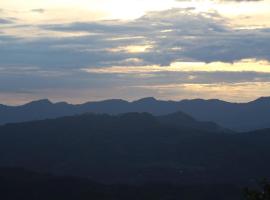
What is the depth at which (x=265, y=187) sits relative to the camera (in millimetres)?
37969

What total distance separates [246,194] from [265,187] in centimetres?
171

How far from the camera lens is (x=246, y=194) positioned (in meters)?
37.1
